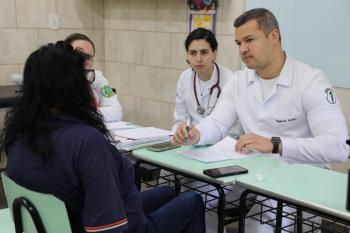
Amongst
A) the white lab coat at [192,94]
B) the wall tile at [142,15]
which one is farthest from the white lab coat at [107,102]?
the wall tile at [142,15]

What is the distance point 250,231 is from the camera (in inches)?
75.0

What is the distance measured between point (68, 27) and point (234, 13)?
1.78 m

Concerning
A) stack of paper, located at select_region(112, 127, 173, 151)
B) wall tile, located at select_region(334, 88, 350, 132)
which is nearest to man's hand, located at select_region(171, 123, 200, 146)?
stack of paper, located at select_region(112, 127, 173, 151)

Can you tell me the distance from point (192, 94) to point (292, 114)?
91cm

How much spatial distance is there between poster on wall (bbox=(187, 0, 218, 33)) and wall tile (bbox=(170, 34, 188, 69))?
18 cm

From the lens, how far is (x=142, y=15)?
4.14m

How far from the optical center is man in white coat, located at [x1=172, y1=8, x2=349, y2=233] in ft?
6.37

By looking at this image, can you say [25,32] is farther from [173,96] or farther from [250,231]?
[250,231]

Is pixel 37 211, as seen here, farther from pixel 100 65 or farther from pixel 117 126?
pixel 100 65

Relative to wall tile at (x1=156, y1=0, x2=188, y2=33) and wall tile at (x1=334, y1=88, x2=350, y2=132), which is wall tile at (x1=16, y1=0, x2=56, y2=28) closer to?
wall tile at (x1=156, y1=0, x2=188, y2=33)

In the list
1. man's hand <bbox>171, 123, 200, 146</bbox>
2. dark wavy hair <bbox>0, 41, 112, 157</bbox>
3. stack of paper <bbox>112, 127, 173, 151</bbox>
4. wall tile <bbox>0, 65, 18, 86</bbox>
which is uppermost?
dark wavy hair <bbox>0, 41, 112, 157</bbox>

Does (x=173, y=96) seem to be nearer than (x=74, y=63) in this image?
No

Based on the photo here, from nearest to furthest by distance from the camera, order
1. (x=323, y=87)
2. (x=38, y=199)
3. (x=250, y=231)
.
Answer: (x=38, y=199) < (x=250, y=231) < (x=323, y=87)

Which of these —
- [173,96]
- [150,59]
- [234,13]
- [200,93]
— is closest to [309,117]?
[200,93]
